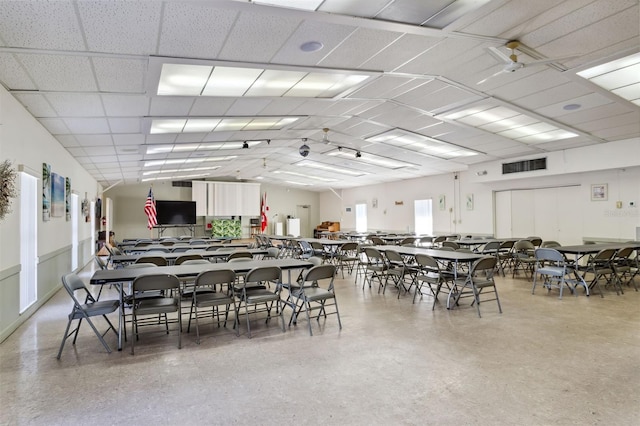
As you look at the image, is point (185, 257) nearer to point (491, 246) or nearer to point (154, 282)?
point (154, 282)

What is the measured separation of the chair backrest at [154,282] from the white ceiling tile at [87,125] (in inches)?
127

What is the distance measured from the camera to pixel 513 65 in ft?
13.6

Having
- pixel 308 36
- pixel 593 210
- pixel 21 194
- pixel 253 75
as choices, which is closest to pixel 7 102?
pixel 21 194

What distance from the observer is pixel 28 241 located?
16.9 ft

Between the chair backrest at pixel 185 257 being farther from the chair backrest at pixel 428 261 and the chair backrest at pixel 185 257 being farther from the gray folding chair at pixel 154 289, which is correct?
the chair backrest at pixel 428 261

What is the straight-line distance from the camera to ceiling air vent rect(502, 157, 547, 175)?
9507mm

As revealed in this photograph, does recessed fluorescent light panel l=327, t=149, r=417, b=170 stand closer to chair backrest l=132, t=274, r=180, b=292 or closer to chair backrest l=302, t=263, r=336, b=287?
chair backrest l=302, t=263, r=336, b=287

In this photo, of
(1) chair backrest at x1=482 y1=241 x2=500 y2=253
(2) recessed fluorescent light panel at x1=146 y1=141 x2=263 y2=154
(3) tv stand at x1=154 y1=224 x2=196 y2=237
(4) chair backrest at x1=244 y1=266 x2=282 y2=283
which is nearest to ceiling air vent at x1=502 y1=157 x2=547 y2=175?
(1) chair backrest at x1=482 y1=241 x2=500 y2=253

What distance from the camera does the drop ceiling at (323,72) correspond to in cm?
322

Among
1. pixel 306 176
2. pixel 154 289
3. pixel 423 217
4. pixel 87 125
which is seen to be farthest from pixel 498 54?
pixel 306 176

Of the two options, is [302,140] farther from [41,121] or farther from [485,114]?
[41,121]

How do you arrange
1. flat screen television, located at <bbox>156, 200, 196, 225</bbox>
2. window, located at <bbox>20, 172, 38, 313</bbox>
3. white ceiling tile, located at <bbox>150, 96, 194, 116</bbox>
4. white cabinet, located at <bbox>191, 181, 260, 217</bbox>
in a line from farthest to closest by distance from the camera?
white cabinet, located at <bbox>191, 181, 260, 217</bbox>, flat screen television, located at <bbox>156, 200, 196, 225</bbox>, white ceiling tile, located at <bbox>150, 96, 194, 116</bbox>, window, located at <bbox>20, 172, 38, 313</bbox>

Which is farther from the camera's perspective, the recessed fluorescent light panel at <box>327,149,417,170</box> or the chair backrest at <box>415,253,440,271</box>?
the recessed fluorescent light panel at <box>327,149,417,170</box>

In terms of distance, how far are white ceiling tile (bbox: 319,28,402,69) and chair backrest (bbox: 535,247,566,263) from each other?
14.3 ft
